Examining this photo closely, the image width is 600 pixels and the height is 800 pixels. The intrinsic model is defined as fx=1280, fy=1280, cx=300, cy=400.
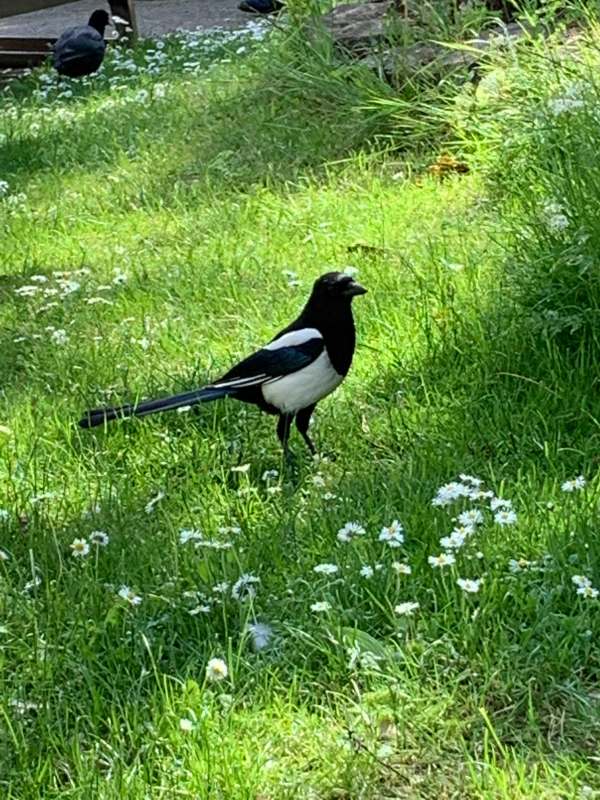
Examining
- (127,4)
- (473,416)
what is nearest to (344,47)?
(473,416)

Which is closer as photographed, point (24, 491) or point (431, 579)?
point (431, 579)

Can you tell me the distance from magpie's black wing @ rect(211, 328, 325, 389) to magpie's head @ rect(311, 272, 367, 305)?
10 centimetres

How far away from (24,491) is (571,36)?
4.09 m

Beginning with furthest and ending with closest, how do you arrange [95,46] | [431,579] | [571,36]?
1. [95,46]
2. [571,36]
3. [431,579]

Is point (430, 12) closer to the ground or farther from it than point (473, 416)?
farther from it

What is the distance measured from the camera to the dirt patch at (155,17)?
13.2 m

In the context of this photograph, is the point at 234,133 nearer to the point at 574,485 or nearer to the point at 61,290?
the point at 61,290

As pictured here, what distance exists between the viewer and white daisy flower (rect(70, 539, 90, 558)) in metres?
3.06

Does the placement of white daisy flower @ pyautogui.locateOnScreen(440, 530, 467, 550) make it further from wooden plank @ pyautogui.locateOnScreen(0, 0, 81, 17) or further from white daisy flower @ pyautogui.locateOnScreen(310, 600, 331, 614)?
wooden plank @ pyautogui.locateOnScreen(0, 0, 81, 17)

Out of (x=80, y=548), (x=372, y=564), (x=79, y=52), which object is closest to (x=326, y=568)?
(x=372, y=564)

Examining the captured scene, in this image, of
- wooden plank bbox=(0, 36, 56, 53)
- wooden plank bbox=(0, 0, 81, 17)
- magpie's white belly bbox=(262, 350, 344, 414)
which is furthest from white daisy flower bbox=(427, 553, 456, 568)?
wooden plank bbox=(0, 36, 56, 53)

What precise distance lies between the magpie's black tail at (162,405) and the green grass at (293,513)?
146mm

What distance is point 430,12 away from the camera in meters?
6.73

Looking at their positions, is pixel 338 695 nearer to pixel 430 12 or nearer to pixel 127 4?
pixel 430 12
